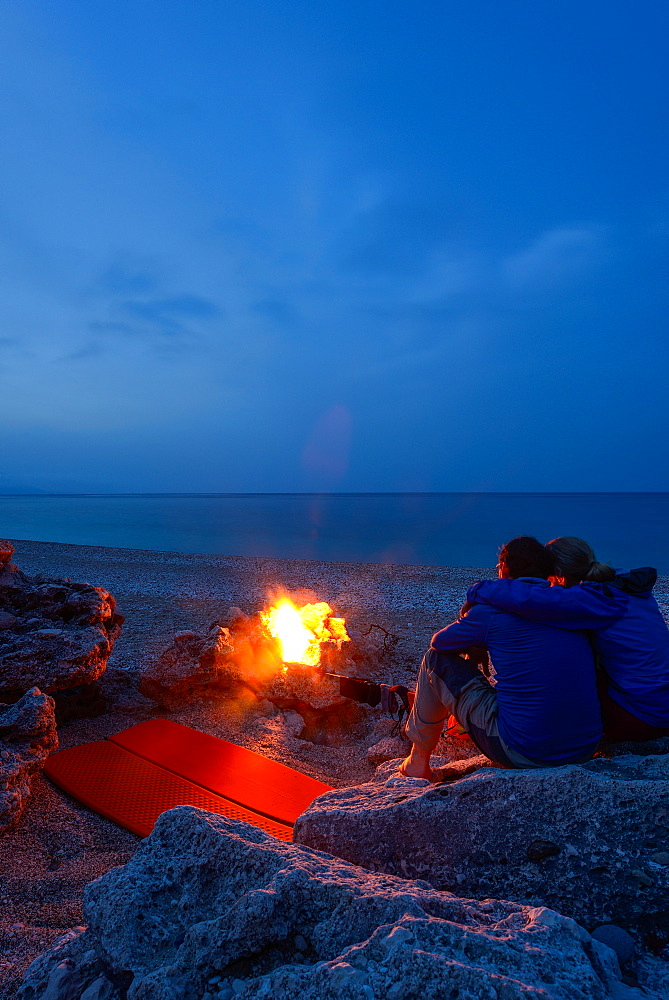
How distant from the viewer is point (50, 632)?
6.02m

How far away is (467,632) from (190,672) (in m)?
4.58

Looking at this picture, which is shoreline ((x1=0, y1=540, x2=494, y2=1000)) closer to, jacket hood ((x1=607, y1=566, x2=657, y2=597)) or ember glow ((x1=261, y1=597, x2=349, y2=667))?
ember glow ((x1=261, y1=597, x2=349, y2=667))

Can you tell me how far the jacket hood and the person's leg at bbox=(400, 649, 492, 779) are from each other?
1.05 meters

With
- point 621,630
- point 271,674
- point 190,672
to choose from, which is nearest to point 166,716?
point 190,672

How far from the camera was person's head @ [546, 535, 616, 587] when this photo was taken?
3.35 metres

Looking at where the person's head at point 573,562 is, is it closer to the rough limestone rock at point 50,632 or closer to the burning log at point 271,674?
the burning log at point 271,674

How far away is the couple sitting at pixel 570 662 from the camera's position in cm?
301

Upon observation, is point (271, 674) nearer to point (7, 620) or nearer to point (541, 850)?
point (7, 620)

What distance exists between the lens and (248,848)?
7.93 ft

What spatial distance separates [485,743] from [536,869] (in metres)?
0.83

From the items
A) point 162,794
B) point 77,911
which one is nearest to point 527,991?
point 77,911

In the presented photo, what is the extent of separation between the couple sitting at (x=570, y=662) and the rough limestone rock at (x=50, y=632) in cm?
448

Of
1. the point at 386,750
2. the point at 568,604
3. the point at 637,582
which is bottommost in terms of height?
the point at 386,750

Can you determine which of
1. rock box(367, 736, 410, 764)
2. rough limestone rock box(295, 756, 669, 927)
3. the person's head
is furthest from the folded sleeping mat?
the person's head
